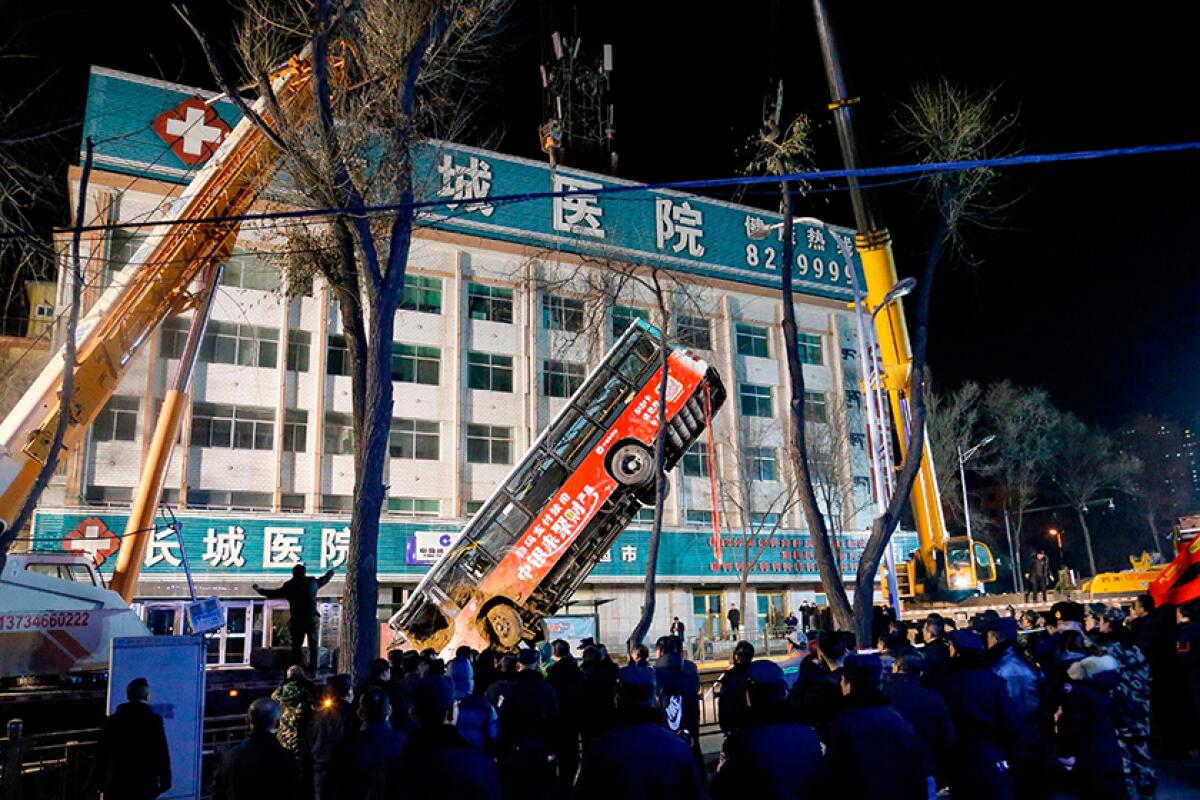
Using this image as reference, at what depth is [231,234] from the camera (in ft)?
43.7

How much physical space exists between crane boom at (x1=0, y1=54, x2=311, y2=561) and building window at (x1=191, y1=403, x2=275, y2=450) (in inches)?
649

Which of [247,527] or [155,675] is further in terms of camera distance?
[247,527]

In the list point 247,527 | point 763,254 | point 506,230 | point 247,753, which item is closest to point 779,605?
point 763,254

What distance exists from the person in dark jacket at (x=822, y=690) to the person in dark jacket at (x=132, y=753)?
177 inches

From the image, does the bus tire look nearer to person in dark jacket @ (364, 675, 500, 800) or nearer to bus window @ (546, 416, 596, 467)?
bus window @ (546, 416, 596, 467)

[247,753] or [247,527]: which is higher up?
[247,527]

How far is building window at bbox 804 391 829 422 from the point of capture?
40.1 metres

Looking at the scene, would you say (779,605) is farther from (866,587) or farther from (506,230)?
(866,587)

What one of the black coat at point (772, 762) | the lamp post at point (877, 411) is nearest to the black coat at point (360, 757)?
the black coat at point (772, 762)

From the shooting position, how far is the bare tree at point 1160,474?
5648 centimetres

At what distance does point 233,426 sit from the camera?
29.1 meters

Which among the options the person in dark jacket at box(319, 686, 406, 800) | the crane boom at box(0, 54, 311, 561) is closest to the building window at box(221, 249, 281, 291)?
the crane boom at box(0, 54, 311, 561)

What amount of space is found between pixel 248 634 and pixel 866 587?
72.6 ft

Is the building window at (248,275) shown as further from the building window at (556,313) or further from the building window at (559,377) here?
the building window at (559,377)
